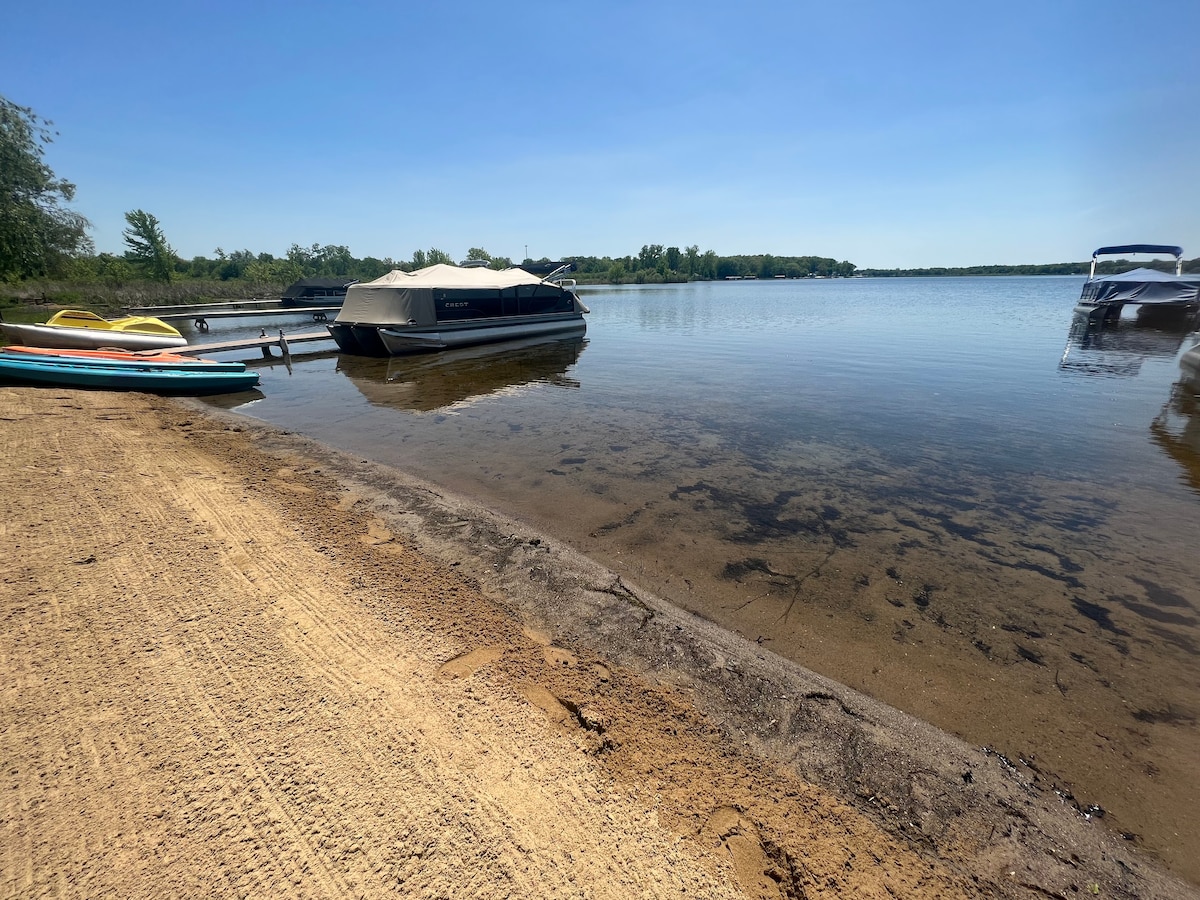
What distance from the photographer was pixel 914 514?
628 centimetres

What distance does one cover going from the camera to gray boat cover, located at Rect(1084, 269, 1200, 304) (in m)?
24.7

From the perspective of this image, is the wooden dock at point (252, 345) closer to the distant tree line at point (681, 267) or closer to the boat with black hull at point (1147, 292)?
the boat with black hull at point (1147, 292)

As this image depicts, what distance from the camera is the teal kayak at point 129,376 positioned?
1136cm

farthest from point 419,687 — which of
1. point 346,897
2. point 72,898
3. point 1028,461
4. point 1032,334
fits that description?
point 1032,334

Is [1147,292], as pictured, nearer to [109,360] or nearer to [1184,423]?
[1184,423]

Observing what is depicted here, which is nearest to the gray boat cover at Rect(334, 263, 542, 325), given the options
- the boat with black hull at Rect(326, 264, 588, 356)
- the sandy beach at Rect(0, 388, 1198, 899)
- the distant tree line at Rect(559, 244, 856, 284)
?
the boat with black hull at Rect(326, 264, 588, 356)

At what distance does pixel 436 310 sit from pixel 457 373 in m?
4.32

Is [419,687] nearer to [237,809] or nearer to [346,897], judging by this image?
[237,809]

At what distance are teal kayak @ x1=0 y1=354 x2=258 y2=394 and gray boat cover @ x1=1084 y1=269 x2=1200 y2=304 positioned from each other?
1635 inches

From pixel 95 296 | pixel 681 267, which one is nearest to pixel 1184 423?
pixel 95 296

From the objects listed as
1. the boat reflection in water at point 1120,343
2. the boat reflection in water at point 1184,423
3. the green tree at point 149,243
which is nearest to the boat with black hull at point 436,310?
the boat reflection in water at point 1184,423

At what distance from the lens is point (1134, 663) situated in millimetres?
3781

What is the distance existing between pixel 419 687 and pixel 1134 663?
5.46m

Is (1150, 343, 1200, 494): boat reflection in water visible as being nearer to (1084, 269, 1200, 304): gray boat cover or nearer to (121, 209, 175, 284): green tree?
(1084, 269, 1200, 304): gray boat cover
